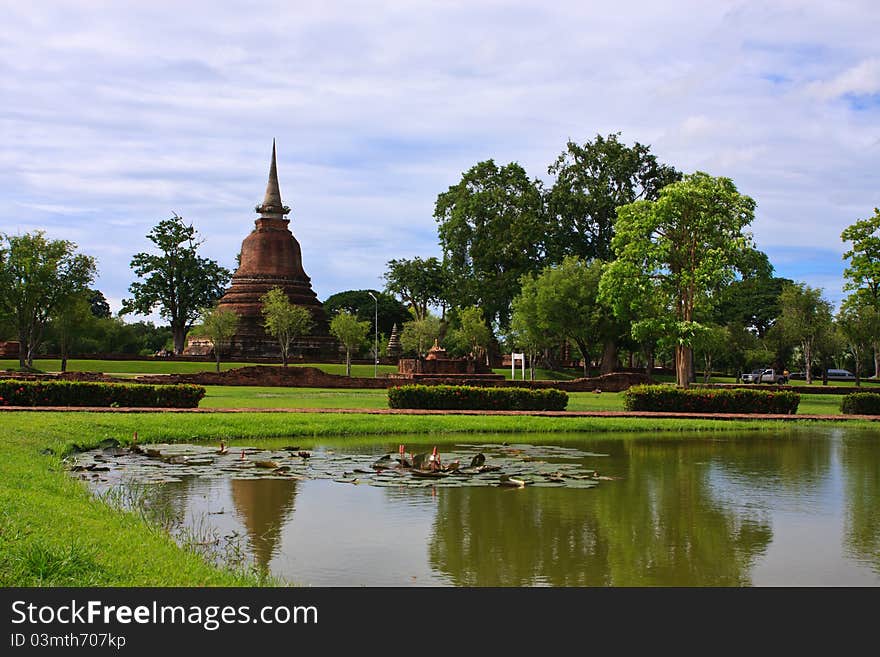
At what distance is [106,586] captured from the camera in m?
6.14

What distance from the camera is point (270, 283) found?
208ft

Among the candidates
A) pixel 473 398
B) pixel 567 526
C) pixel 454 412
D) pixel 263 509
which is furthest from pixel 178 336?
pixel 567 526

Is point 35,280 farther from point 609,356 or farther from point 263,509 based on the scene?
point 263,509

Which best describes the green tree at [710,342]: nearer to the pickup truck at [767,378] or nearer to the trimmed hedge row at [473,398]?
the pickup truck at [767,378]

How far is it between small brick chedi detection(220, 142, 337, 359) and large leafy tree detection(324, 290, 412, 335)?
620 inches

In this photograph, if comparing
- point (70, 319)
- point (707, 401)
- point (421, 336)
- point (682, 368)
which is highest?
point (70, 319)

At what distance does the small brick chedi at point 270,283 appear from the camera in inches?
2359

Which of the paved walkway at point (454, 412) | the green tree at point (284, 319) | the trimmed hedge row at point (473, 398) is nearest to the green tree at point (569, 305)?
the green tree at point (284, 319)

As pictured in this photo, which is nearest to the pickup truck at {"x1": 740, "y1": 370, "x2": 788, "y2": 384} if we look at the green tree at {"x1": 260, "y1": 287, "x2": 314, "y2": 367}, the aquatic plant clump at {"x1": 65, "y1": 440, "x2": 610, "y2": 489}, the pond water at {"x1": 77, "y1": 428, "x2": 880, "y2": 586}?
the green tree at {"x1": 260, "y1": 287, "x2": 314, "y2": 367}

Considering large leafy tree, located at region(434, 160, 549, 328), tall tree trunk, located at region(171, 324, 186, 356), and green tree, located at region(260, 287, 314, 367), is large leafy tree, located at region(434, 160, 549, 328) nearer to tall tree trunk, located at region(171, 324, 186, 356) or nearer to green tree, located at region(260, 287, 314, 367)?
green tree, located at region(260, 287, 314, 367)

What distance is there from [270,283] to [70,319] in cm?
1648

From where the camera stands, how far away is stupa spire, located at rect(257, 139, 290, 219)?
66.8 metres
